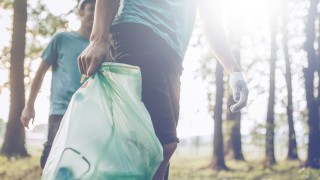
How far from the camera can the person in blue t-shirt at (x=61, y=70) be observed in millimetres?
3895

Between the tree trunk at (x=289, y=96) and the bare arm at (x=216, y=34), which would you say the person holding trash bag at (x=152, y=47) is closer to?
the bare arm at (x=216, y=34)

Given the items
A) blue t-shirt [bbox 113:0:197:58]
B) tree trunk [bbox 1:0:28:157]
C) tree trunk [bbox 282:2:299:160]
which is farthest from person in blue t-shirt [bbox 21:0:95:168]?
tree trunk [bbox 282:2:299:160]

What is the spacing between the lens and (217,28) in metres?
2.76

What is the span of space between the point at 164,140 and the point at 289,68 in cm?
1697

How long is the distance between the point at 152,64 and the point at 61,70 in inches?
84.2

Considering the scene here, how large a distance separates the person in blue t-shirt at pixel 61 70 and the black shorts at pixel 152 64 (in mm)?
1874

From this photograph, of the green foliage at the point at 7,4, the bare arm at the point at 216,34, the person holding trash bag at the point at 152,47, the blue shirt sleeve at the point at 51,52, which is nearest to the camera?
the person holding trash bag at the point at 152,47

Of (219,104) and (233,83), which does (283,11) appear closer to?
(219,104)

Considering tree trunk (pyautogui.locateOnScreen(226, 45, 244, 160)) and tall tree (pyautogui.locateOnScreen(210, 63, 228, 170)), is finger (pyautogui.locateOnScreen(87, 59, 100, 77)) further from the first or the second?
tree trunk (pyautogui.locateOnScreen(226, 45, 244, 160))

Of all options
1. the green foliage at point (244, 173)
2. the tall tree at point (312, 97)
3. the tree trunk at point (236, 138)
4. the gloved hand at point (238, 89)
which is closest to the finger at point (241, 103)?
the gloved hand at point (238, 89)

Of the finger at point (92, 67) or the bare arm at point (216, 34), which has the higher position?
the bare arm at point (216, 34)

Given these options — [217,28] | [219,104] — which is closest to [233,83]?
[217,28]

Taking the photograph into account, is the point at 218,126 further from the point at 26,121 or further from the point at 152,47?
the point at 152,47

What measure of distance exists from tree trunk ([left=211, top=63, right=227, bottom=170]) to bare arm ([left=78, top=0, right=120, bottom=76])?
1412 centimetres
